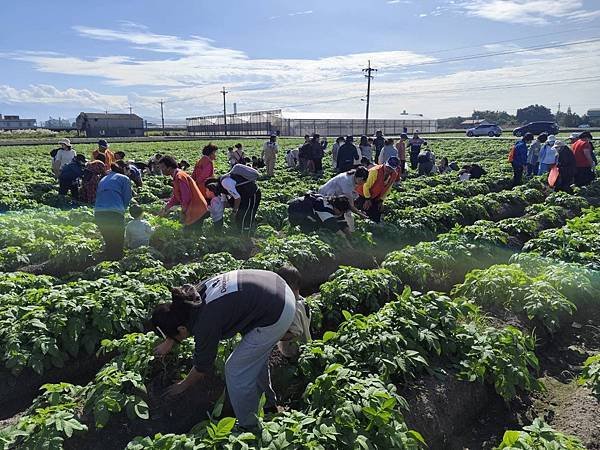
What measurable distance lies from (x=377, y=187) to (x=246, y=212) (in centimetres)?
271

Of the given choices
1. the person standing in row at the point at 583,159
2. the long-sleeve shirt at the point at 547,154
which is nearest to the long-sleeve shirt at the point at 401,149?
the long-sleeve shirt at the point at 547,154

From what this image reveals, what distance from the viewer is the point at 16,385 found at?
473 centimetres

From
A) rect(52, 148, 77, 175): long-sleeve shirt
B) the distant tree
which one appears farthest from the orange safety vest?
the distant tree

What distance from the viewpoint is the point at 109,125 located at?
71.0m

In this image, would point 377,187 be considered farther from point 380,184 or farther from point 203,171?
point 203,171

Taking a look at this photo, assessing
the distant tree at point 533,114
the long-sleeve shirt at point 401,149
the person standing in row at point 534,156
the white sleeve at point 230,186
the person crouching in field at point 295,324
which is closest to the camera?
the person crouching in field at point 295,324

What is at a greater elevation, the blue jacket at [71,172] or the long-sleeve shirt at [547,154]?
the long-sleeve shirt at [547,154]

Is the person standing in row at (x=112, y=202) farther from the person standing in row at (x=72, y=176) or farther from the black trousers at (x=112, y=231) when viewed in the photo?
the person standing in row at (x=72, y=176)

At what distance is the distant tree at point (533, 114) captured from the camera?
→ 95.6 meters

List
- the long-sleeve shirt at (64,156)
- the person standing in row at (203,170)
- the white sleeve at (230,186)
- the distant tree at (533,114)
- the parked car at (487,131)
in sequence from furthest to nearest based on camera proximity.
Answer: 1. the distant tree at (533,114)
2. the parked car at (487,131)
3. the long-sleeve shirt at (64,156)
4. the person standing in row at (203,170)
5. the white sleeve at (230,186)

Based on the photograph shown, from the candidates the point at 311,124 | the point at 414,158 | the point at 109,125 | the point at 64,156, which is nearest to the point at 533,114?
the point at 311,124

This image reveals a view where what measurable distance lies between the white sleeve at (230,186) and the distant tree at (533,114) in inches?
3877

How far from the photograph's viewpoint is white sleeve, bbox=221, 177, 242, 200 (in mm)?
8734

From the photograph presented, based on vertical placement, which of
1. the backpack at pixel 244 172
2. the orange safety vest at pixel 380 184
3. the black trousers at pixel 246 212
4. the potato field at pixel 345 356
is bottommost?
the potato field at pixel 345 356
